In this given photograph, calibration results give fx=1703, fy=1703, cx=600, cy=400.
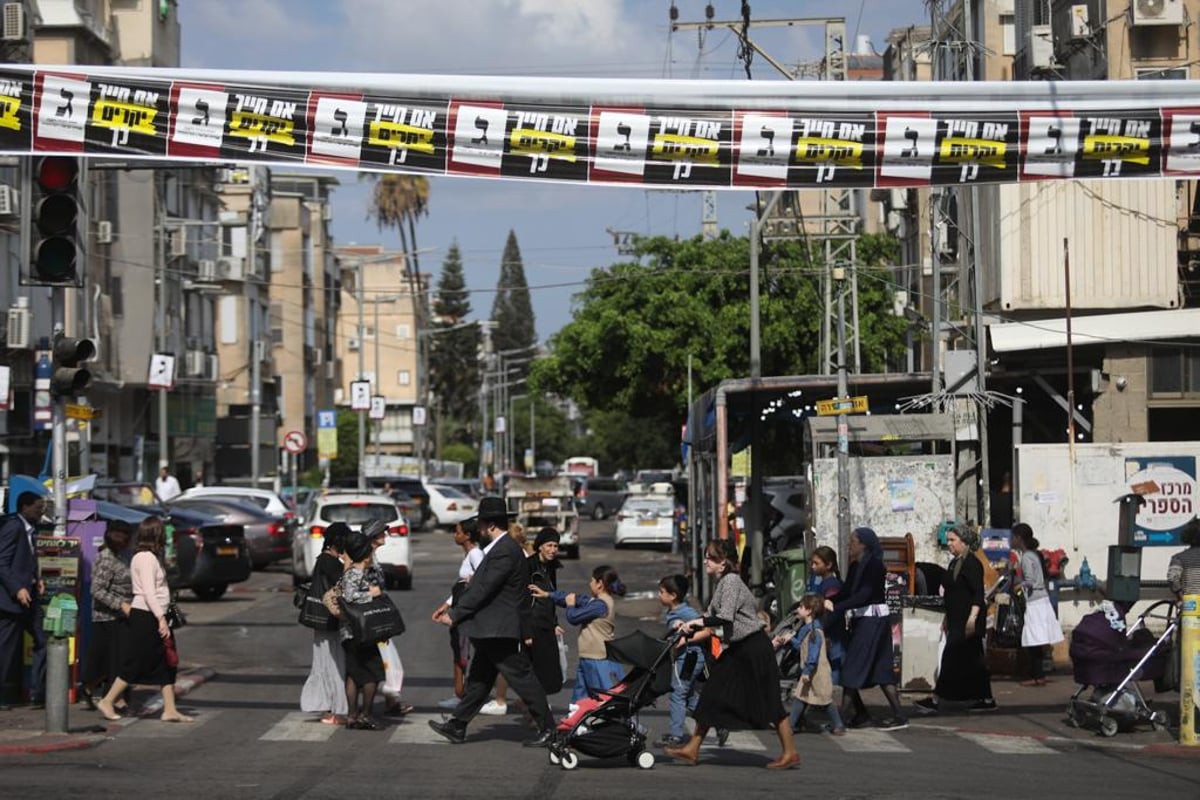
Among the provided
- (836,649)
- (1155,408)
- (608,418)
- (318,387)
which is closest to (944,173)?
(836,649)

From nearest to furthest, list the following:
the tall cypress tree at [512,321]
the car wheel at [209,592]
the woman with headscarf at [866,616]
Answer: the woman with headscarf at [866,616] < the car wheel at [209,592] < the tall cypress tree at [512,321]

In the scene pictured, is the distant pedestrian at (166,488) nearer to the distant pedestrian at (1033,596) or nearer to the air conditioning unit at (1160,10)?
the air conditioning unit at (1160,10)

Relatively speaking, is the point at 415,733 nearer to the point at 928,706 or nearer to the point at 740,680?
Result: the point at 740,680

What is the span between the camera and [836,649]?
14.9 metres

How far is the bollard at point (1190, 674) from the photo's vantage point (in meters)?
13.5

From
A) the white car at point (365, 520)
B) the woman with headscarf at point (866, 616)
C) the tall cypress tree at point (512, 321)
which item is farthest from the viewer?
the tall cypress tree at point (512, 321)

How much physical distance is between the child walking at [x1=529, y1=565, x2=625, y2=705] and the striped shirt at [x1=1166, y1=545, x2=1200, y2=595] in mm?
4920

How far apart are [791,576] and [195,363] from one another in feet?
136

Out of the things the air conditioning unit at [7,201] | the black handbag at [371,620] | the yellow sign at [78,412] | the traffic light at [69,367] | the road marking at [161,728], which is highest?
the air conditioning unit at [7,201]

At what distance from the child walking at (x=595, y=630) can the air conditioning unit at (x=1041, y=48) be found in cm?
1985

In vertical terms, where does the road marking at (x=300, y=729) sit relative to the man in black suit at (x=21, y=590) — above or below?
below

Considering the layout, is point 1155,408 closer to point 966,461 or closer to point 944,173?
point 966,461

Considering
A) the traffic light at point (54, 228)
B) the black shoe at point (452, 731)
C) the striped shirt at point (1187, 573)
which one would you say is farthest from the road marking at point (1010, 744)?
the traffic light at point (54, 228)

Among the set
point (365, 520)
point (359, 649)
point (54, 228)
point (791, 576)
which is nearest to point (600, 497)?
point (365, 520)
